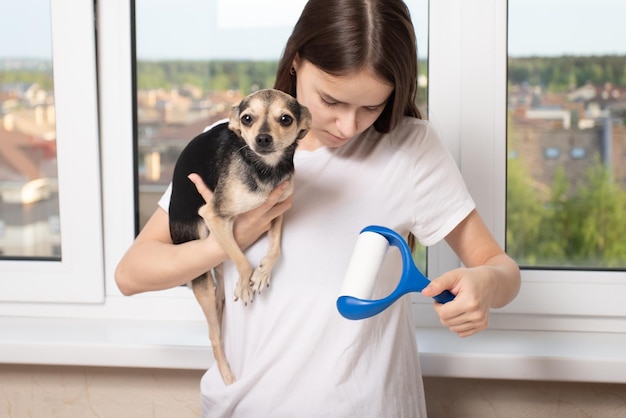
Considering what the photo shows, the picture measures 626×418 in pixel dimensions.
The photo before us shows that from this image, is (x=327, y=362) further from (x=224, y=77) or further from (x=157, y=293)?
(x=224, y=77)

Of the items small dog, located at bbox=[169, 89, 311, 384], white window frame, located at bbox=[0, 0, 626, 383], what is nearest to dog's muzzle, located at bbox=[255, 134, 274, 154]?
small dog, located at bbox=[169, 89, 311, 384]

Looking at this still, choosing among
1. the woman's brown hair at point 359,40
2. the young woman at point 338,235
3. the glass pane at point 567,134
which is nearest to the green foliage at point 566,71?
the glass pane at point 567,134

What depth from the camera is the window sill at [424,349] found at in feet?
5.07

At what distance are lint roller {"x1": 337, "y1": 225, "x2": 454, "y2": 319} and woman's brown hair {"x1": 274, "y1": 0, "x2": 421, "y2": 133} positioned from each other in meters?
0.26

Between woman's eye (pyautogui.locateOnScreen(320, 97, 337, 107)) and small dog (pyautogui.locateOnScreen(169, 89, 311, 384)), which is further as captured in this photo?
woman's eye (pyautogui.locateOnScreen(320, 97, 337, 107))

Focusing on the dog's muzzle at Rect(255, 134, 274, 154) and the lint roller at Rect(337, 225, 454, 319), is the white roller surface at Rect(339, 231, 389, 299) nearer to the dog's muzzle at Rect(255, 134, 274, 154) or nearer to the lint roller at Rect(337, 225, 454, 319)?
the lint roller at Rect(337, 225, 454, 319)

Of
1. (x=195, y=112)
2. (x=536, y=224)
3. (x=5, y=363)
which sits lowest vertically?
(x=5, y=363)

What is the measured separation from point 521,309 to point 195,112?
0.97 m

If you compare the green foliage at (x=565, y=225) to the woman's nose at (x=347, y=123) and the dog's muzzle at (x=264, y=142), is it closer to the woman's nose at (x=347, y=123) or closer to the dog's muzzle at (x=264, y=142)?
the woman's nose at (x=347, y=123)

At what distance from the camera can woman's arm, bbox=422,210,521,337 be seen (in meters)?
1.07

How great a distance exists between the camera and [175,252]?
4.03ft

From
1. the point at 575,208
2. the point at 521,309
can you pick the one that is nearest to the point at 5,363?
the point at 521,309

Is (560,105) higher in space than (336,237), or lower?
higher

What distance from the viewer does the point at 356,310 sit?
39.4 inches
